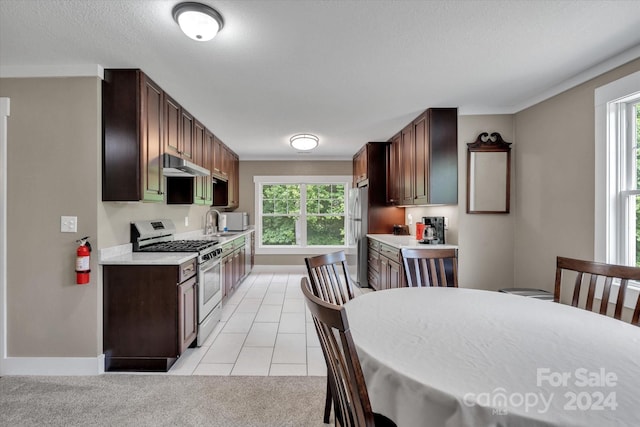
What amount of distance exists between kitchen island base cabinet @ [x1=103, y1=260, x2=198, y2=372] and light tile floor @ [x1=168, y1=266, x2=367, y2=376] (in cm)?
26

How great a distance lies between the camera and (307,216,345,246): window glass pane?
6.39 meters

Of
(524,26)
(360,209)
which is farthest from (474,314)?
(360,209)

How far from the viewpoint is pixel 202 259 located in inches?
112

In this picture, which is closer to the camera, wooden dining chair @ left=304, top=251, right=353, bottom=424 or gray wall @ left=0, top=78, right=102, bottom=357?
wooden dining chair @ left=304, top=251, right=353, bottom=424

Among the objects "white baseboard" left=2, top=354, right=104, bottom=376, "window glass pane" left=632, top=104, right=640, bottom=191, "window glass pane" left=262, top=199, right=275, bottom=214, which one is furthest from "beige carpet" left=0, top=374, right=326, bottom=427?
"window glass pane" left=262, top=199, right=275, bottom=214

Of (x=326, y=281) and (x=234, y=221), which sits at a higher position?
(x=234, y=221)

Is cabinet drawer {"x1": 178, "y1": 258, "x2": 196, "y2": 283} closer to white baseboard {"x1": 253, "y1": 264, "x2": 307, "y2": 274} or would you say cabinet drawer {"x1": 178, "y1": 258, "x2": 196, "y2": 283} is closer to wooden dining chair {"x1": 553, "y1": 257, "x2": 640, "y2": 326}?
wooden dining chair {"x1": 553, "y1": 257, "x2": 640, "y2": 326}

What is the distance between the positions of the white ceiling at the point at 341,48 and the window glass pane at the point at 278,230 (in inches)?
133

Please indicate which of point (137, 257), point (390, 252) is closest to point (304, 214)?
point (390, 252)

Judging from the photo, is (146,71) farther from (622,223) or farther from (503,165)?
(622,223)

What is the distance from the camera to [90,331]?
2.33 metres

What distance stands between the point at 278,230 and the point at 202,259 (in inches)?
139

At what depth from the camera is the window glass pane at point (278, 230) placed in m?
6.36

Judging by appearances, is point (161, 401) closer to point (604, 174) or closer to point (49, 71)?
point (49, 71)
